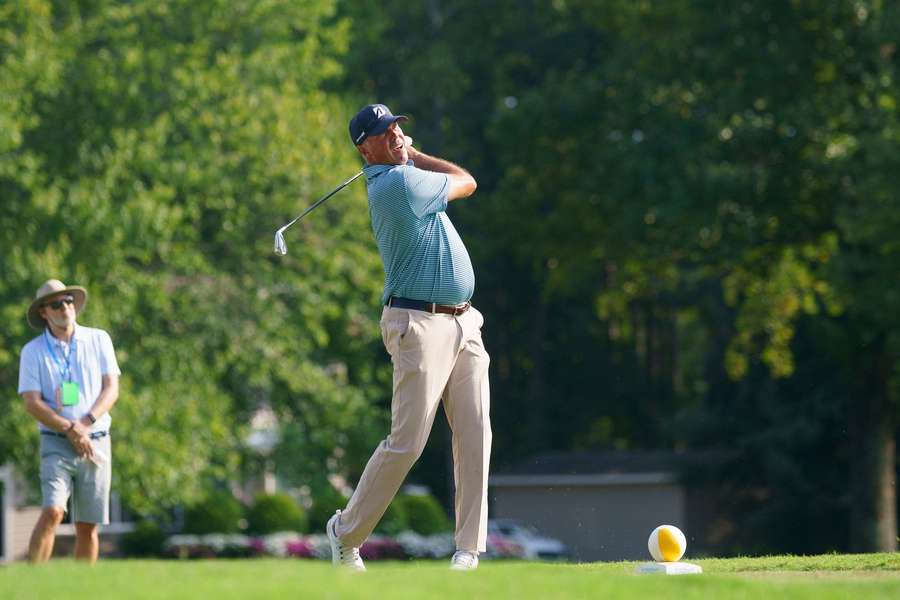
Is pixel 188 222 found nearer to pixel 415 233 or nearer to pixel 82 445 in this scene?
pixel 82 445

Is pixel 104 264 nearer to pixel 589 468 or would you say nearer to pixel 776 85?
pixel 776 85

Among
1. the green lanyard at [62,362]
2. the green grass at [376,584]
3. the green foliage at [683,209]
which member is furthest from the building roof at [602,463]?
the green grass at [376,584]

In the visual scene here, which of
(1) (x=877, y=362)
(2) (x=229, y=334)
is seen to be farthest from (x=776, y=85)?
(2) (x=229, y=334)

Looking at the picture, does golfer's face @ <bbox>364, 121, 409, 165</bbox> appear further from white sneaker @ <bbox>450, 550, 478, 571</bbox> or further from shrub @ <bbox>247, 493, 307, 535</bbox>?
shrub @ <bbox>247, 493, 307, 535</bbox>

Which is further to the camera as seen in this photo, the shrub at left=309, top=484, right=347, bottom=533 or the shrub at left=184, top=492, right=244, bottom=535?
Answer: the shrub at left=184, top=492, right=244, bottom=535

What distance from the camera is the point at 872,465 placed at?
106 ft

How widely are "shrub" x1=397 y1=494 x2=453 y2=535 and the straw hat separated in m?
28.0

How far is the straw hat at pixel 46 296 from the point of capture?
34.7 ft

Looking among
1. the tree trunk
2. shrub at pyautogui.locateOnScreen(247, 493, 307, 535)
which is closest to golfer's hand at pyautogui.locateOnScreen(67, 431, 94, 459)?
the tree trunk

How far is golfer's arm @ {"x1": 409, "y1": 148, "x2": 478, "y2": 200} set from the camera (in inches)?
340

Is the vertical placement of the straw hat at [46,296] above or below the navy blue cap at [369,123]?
below

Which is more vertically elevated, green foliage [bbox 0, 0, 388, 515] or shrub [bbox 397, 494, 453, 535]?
green foliage [bbox 0, 0, 388, 515]

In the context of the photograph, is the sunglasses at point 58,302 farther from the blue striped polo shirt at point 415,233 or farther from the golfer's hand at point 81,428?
the blue striped polo shirt at point 415,233

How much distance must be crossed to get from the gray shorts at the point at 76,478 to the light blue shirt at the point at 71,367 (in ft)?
0.51
